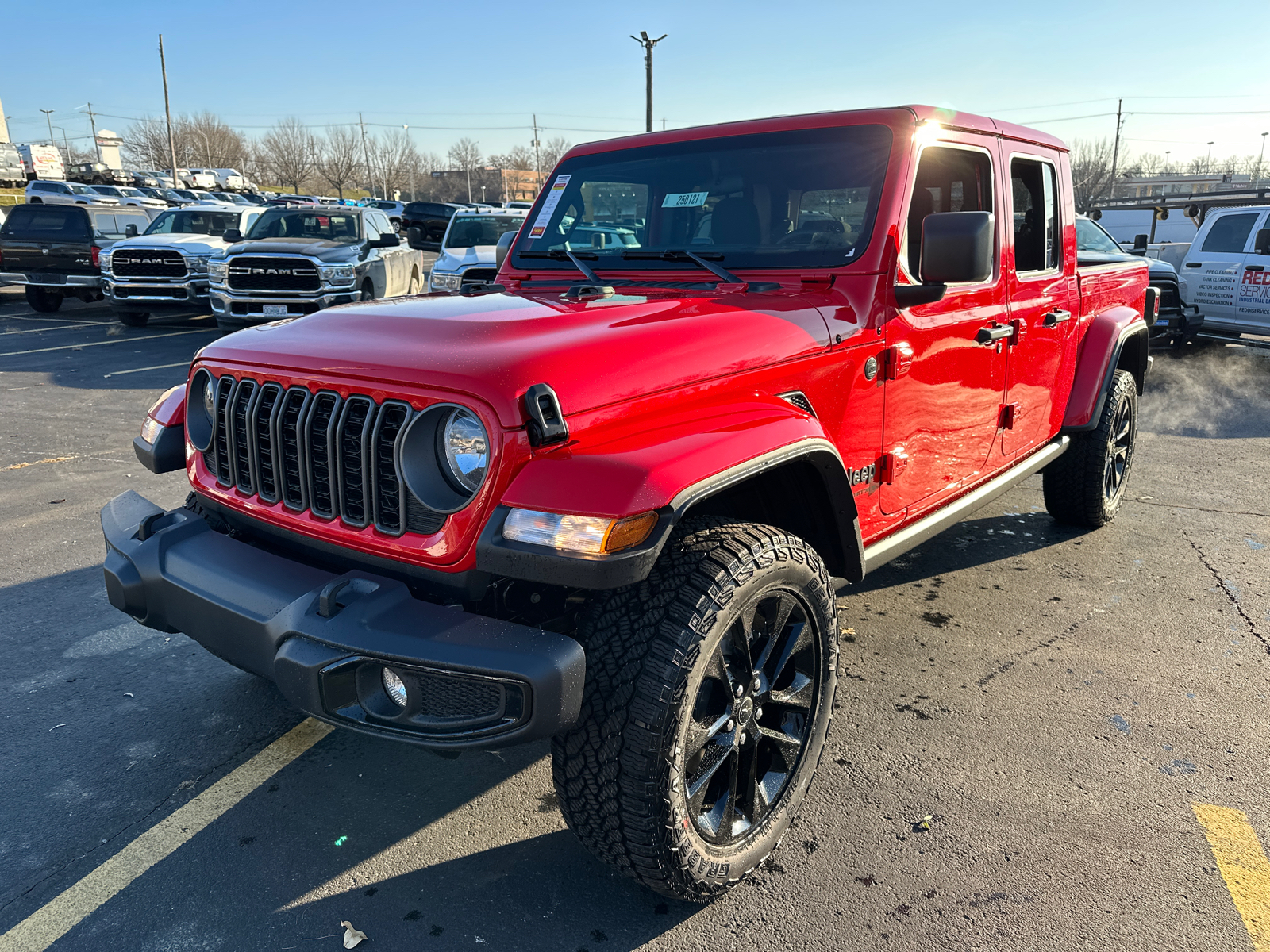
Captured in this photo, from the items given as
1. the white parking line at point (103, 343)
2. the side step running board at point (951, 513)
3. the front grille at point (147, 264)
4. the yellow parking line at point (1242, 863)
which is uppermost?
the front grille at point (147, 264)

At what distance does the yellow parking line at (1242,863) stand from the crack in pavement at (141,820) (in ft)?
9.48

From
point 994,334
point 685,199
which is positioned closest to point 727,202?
point 685,199

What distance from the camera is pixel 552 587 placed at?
2.35m

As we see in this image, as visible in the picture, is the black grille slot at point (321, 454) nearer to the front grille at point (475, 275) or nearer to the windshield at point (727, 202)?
the windshield at point (727, 202)

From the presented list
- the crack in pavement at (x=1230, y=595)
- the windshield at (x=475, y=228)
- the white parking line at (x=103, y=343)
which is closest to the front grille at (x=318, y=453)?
the crack in pavement at (x=1230, y=595)

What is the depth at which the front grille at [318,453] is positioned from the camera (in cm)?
220

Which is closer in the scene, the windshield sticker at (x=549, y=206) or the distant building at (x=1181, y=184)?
the windshield sticker at (x=549, y=206)

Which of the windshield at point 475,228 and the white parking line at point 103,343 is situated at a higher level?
the windshield at point 475,228

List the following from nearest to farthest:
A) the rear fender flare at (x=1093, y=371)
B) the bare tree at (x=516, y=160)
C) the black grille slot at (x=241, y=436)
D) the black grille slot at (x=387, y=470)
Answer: the black grille slot at (x=387, y=470)
the black grille slot at (x=241, y=436)
the rear fender flare at (x=1093, y=371)
the bare tree at (x=516, y=160)

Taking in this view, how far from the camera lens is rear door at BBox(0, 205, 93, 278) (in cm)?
1511

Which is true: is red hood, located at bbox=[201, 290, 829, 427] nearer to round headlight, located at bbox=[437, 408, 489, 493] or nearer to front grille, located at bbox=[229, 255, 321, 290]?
round headlight, located at bbox=[437, 408, 489, 493]

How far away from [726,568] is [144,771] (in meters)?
2.03

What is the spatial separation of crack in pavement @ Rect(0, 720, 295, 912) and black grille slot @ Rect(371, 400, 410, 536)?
1.26 metres

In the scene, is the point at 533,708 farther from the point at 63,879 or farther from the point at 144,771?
the point at 144,771
